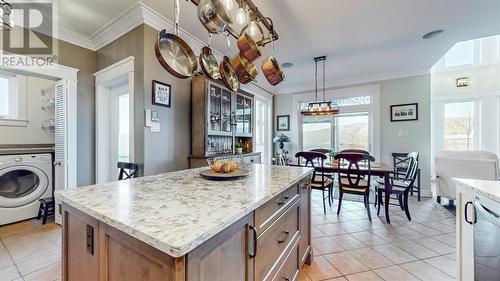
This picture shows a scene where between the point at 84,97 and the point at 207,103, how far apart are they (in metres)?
1.68

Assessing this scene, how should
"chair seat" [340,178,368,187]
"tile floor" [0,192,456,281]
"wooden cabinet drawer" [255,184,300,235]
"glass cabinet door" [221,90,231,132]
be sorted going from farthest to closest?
"glass cabinet door" [221,90,231,132], "chair seat" [340,178,368,187], "tile floor" [0,192,456,281], "wooden cabinet drawer" [255,184,300,235]

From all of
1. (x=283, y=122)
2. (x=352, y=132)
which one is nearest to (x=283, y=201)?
(x=352, y=132)

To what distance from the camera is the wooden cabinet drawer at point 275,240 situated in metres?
1.05

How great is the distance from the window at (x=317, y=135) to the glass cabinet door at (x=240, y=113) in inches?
95.5

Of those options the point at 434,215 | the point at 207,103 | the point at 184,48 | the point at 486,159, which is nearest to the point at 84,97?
the point at 207,103

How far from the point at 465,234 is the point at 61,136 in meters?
4.01

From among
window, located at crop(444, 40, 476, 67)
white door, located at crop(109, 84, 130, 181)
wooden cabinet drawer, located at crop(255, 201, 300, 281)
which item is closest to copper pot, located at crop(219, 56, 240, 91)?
wooden cabinet drawer, located at crop(255, 201, 300, 281)

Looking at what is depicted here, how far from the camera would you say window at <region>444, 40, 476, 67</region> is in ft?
17.1

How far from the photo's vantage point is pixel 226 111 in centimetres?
322

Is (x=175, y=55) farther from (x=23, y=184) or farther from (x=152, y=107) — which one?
(x=23, y=184)

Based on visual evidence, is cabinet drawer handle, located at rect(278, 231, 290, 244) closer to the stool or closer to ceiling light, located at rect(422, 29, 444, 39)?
the stool

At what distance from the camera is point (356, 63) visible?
3971mm

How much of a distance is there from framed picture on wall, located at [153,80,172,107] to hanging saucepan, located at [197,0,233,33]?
1.32 metres

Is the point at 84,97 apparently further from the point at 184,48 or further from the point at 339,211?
the point at 339,211
